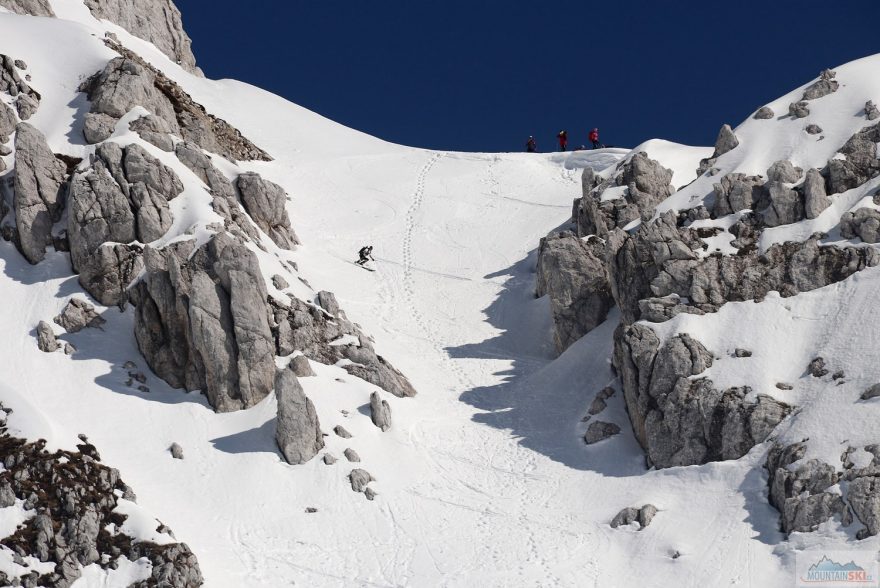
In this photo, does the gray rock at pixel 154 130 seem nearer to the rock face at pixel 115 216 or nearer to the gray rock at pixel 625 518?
the rock face at pixel 115 216

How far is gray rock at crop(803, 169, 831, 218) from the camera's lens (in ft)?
160

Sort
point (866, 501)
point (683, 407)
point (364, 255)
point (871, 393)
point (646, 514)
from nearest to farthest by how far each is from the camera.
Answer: point (866, 501)
point (646, 514)
point (871, 393)
point (683, 407)
point (364, 255)

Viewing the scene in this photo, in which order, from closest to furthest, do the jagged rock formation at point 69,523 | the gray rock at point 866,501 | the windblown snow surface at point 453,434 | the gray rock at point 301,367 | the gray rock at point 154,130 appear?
the jagged rock formation at point 69,523
the gray rock at point 866,501
the windblown snow surface at point 453,434
the gray rock at point 301,367
the gray rock at point 154,130

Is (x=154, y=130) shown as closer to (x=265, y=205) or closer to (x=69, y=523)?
(x=265, y=205)

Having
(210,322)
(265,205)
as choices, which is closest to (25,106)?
(265,205)

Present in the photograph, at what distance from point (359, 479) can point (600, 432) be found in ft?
35.7

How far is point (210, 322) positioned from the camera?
43.8 metres

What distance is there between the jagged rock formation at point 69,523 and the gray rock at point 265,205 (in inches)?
1023

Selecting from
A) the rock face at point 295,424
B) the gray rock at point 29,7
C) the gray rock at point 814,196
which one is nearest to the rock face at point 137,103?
the gray rock at point 29,7

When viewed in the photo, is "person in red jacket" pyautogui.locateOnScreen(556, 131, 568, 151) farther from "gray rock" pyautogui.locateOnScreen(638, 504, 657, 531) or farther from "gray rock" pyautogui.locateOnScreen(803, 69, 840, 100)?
"gray rock" pyautogui.locateOnScreen(638, 504, 657, 531)

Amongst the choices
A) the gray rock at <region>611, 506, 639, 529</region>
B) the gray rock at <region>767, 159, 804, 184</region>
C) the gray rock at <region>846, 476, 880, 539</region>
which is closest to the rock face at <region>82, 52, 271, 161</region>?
the gray rock at <region>611, 506, 639, 529</region>

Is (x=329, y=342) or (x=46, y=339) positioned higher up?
(x=46, y=339)

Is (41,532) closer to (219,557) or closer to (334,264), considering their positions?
(219,557)

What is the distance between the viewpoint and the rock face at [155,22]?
3457 inches
